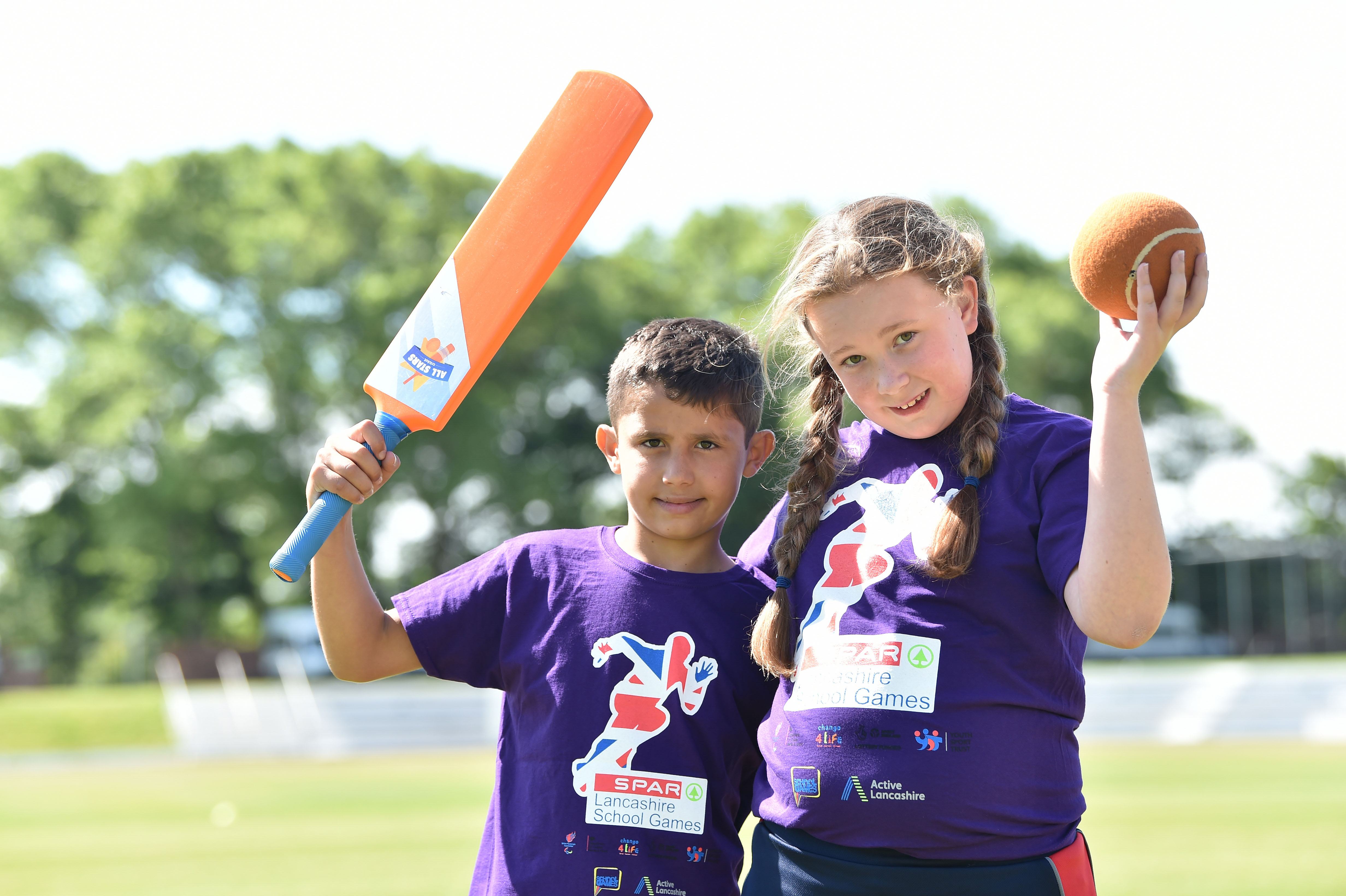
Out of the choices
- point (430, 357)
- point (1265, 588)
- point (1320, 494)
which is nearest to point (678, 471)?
point (430, 357)

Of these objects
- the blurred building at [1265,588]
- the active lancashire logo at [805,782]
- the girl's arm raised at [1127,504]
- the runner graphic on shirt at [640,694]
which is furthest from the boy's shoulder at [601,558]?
the blurred building at [1265,588]

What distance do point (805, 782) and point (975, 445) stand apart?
0.63m

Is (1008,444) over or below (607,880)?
over

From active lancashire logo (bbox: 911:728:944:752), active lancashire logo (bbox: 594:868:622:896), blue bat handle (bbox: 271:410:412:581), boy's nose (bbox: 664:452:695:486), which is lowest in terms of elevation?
active lancashire logo (bbox: 594:868:622:896)

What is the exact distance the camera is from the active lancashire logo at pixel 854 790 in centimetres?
193

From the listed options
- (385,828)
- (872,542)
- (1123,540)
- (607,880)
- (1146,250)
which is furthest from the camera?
(385,828)

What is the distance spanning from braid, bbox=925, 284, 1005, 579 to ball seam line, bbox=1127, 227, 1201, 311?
31 cm

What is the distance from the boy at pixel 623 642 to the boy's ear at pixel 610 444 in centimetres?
5

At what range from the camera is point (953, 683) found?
6.36 ft

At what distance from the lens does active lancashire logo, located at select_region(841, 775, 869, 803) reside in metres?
1.93

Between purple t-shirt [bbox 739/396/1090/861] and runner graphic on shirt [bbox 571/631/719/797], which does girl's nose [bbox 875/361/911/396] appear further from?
runner graphic on shirt [bbox 571/631/719/797]

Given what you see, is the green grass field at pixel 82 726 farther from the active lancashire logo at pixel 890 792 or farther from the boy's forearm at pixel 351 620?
the active lancashire logo at pixel 890 792

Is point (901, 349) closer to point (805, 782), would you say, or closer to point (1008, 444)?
point (1008, 444)

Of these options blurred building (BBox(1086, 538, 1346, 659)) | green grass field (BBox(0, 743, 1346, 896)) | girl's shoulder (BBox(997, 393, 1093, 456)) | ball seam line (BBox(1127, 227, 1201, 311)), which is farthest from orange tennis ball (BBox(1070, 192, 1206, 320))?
blurred building (BBox(1086, 538, 1346, 659))
